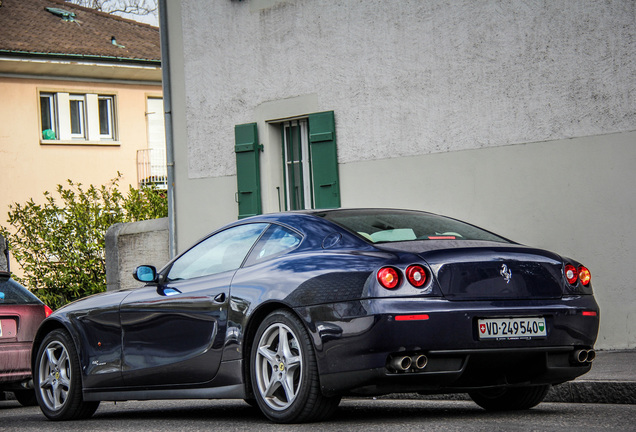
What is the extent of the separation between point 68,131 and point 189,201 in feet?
55.7

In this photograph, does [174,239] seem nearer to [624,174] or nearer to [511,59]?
[511,59]

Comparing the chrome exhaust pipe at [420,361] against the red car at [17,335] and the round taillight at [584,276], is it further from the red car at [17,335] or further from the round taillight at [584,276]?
the red car at [17,335]

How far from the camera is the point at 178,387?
7152 millimetres

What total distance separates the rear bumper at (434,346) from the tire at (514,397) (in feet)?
2.39

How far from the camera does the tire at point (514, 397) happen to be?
6.97 m

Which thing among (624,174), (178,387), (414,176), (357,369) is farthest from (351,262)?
(414,176)

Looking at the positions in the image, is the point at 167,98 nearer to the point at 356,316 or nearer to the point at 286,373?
the point at 286,373

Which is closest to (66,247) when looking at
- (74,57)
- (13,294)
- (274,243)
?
(13,294)

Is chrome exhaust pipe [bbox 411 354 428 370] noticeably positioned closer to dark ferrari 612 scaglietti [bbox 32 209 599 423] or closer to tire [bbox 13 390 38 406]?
dark ferrari 612 scaglietti [bbox 32 209 599 423]

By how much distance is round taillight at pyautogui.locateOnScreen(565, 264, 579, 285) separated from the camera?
6418 millimetres

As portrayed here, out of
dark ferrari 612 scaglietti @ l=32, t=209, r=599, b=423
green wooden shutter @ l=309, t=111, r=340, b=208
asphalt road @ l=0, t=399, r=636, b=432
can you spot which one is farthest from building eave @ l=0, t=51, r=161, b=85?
dark ferrari 612 scaglietti @ l=32, t=209, r=599, b=423

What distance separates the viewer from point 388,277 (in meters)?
5.89

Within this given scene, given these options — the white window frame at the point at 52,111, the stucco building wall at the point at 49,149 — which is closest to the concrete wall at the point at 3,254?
the stucco building wall at the point at 49,149

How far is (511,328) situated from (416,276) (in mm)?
628
